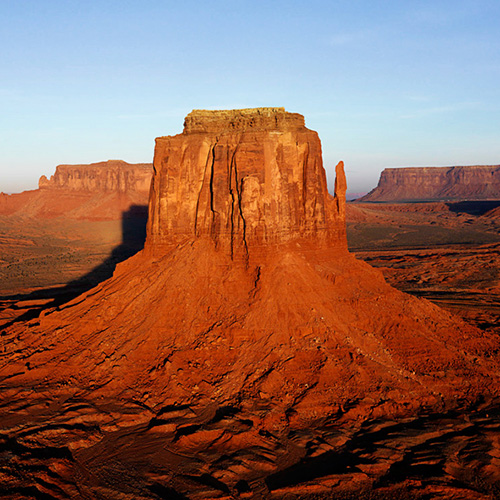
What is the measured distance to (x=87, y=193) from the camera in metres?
126

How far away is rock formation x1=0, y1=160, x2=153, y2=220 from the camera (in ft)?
379

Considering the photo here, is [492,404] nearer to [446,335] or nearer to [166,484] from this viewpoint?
[446,335]

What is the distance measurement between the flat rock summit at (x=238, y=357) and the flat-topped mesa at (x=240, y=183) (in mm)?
84

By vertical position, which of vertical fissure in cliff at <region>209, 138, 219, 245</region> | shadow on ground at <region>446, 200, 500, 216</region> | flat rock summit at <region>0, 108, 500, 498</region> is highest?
shadow on ground at <region>446, 200, 500, 216</region>

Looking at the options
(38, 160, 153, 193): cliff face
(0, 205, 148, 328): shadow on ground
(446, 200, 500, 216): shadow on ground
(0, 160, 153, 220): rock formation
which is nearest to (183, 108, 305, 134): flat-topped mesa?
(0, 205, 148, 328): shadow on ground

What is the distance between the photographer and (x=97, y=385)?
1981cm

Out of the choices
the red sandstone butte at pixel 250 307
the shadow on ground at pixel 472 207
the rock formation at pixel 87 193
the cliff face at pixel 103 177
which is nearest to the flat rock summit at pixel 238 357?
the red sandstone butte at pixel 250 307

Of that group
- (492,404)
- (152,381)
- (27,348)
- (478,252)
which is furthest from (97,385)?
(478,252)

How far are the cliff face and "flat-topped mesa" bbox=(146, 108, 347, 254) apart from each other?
9953 centimetres

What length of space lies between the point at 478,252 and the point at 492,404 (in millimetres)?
55866

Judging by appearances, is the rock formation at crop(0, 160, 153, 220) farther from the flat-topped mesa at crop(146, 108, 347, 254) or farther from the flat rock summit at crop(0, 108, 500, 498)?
the flat rock summit at crop(0, 108, 500, 498)

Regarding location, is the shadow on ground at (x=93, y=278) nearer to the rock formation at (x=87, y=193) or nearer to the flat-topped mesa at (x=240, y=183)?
the rock formation at (x=87, y=193)

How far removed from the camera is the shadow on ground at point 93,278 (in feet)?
108

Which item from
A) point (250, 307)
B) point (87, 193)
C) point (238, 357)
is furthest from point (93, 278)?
point (87, 193)
